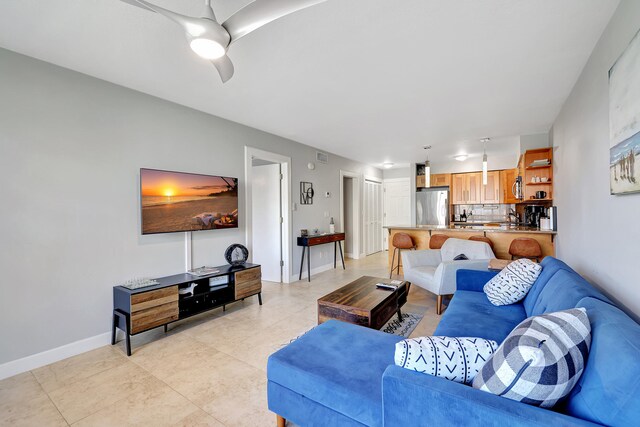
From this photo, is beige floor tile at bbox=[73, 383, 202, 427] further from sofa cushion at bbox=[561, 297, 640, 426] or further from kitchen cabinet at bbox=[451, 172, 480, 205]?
kitchen cabinet at bbox=[451, 172, 480, 205]

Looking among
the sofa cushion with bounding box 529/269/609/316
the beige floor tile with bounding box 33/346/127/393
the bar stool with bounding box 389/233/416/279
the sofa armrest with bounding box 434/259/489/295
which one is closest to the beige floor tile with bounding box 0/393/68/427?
the beige floor tile with bounding box 33/346/127/393

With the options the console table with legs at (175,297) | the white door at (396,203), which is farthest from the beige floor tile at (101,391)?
the white door at (396,203)

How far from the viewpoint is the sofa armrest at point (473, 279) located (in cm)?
266

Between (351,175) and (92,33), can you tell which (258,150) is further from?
(351,175)

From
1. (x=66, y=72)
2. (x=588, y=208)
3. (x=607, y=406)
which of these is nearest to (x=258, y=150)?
(x=66, y=72)

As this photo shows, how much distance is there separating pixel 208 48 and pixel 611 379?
2148 millimetres

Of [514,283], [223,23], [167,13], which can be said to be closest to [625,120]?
[514,283]

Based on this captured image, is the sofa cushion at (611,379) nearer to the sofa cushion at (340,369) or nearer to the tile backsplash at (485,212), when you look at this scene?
the sofa cushion at (340,369)

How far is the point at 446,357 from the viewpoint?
42.0 inches

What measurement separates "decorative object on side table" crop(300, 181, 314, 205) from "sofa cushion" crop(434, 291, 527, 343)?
10.4ft

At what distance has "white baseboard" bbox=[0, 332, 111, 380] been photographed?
2123 mm

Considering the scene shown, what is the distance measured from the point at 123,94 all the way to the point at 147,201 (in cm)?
108

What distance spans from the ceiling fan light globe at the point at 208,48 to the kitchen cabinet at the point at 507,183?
22.1 feet

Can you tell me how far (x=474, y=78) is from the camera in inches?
103
